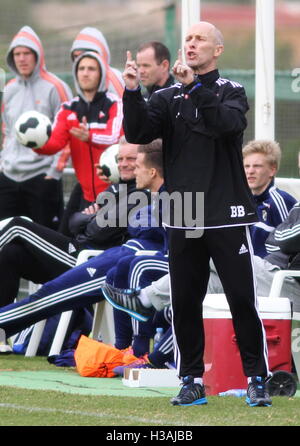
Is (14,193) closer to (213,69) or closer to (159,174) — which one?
(159,174)

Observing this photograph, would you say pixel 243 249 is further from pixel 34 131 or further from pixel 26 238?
pixel 34 131

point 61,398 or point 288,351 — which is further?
point 288,351

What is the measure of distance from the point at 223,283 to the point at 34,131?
3.78 m

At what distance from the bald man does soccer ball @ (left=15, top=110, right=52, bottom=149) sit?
3.50 m

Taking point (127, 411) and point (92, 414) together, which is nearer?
point (92, 414)

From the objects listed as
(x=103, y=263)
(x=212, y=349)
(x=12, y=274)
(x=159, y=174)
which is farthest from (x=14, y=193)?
(x=212, y=349)

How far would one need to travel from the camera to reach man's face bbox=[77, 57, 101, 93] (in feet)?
33.1

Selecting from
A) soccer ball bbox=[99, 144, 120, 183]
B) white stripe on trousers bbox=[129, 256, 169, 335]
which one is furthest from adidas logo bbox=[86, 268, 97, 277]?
soccer ball bbox=[99, 144, 120, 183]

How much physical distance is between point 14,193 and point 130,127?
14.6 ft

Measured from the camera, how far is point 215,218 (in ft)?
21.0

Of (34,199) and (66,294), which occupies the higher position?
(34,199)

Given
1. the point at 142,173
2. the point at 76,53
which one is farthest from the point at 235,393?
the point at 76,53

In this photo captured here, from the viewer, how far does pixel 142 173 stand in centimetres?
802

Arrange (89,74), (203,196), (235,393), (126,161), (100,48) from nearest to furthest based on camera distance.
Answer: (203,196) → (235,393) → (126,161) → (89,74) → (100,48)
